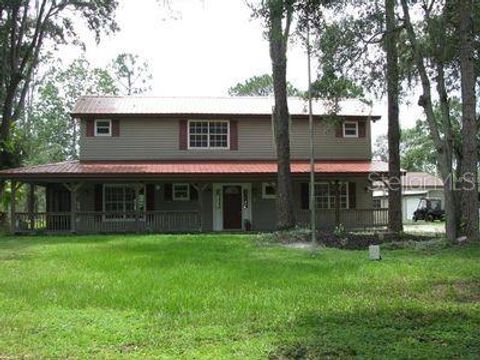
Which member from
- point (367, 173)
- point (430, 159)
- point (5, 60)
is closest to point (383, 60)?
point (367, 173)

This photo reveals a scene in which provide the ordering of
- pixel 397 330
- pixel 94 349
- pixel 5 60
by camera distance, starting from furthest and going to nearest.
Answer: pixel 5 60, pixel 397 330, pixel 94 349

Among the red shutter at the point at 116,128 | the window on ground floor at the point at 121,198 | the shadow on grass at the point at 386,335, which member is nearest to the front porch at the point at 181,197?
the window on ground floor at the point at 121,198

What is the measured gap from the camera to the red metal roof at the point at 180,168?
83.2 feet

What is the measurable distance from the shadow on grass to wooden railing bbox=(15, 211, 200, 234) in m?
19.3

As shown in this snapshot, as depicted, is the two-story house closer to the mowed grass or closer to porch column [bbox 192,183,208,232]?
porch column [bbox 192,183,208,232]

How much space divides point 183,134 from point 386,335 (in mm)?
22980

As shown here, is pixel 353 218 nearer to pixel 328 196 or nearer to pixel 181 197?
pixel 328 196

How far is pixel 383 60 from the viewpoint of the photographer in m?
19.2

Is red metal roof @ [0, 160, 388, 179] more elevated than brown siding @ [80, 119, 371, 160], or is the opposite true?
brown siding @ [80, 119, 371, 160]

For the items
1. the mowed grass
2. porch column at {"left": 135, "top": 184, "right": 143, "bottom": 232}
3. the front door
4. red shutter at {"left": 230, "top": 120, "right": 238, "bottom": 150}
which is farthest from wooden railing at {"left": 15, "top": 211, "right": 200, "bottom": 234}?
the mowed grass

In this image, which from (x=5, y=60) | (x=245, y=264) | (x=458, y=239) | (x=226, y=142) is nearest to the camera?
(x=245, y=264)

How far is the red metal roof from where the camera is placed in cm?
2536

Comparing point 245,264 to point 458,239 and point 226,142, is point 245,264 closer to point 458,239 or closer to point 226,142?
point 458,239

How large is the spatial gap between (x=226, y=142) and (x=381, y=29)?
12805mm
